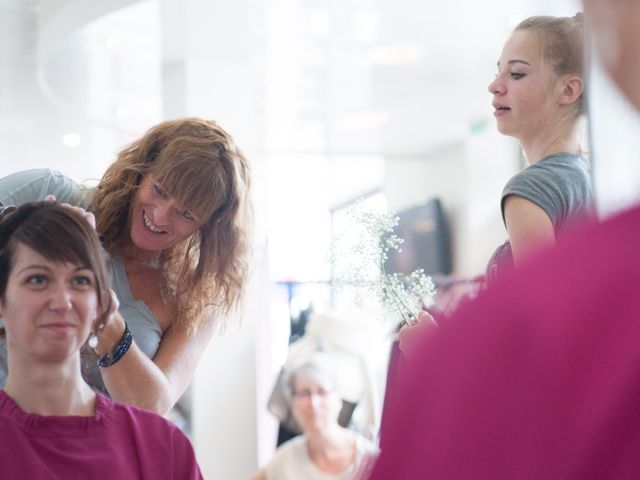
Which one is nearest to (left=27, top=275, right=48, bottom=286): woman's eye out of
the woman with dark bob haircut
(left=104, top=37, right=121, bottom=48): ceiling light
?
the woman with dark bob haircut

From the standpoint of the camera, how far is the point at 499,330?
11.6 inches

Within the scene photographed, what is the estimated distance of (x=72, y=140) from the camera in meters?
5.69

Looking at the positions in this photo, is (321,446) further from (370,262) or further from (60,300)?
(60,300)

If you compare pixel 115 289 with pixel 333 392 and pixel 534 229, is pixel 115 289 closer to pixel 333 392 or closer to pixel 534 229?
pixel 534 229

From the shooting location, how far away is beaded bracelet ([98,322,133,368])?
1.17 m

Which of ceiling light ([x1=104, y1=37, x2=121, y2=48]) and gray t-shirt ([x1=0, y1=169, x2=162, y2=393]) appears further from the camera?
ceiling light ([x1=104, y1=37, x2=121, y2=48])

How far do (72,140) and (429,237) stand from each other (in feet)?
7.99

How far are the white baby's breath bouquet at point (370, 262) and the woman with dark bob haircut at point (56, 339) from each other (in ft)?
1.16

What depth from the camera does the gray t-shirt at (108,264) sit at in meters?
1.26

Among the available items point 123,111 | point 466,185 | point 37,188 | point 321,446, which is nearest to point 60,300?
point 37,188

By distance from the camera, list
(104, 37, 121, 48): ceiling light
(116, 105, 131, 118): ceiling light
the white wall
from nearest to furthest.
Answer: (104, 37, 121, 48): ceiling light → (116, 105, 131, 118): ceiling light → the white wall

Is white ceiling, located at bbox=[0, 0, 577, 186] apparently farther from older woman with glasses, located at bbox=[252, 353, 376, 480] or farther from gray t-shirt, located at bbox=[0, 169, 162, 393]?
gray t-shirt, located at bbox=[0, 169, 162, 393]

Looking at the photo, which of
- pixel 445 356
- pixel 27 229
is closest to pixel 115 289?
pixel 27 229

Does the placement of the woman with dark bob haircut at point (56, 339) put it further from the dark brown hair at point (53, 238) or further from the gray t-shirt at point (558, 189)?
the gray t-shirt at point (558, 189)
